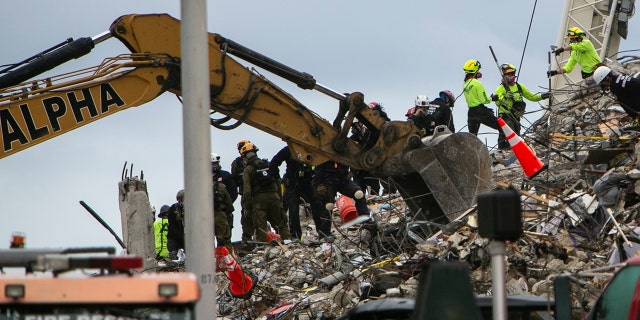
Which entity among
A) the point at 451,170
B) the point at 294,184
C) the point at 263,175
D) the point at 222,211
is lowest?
the point at 451,170

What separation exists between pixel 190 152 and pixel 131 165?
10.6 metres

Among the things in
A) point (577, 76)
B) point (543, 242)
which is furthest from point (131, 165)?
point (577, 76)

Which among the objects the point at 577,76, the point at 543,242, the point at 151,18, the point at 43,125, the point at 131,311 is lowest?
the point at 131,311

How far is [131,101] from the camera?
17.4 m

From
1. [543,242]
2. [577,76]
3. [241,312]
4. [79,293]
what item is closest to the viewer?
[79,293]

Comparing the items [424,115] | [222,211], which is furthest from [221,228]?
[424,115]

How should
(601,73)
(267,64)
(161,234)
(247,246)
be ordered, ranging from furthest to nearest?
1. (161,234)
2. (247,246)
3. (601,73)
4. (267,64)

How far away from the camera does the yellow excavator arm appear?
16.5m

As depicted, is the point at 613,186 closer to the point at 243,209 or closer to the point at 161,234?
the point at 243,209

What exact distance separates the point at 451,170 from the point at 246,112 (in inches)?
108

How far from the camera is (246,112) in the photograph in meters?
18.6

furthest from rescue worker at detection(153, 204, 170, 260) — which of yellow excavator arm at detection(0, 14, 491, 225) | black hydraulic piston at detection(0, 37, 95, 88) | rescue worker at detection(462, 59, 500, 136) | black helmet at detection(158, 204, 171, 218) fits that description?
black hydraulic piston at detection(0, 37, 95, 88)

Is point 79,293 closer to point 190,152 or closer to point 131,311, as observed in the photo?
point 131,311

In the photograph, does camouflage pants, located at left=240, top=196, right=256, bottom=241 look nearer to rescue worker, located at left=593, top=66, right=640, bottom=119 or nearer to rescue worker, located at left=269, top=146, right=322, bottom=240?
rescue worker, located at left=269, top=146, right=322, bottom=240
